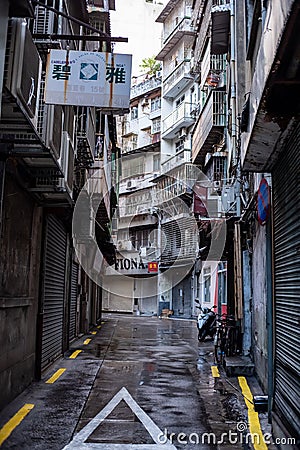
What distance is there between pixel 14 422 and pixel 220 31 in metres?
13.5

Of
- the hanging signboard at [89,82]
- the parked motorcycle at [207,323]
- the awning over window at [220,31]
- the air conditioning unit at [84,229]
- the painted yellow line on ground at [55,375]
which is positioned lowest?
the painted yellow line on ground at [55,375]

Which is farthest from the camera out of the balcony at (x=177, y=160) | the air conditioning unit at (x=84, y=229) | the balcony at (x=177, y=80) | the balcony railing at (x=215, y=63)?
the balcony at (x=177, y=80)

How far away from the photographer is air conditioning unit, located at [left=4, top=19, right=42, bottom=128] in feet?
16.5

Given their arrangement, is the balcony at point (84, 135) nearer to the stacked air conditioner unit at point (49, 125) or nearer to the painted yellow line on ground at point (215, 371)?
the stacked air conditioner unit at point (49, 125)

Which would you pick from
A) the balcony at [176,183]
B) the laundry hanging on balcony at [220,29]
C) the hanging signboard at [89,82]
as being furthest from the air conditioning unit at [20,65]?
the balcony at [176,183]

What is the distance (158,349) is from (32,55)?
11.4 m

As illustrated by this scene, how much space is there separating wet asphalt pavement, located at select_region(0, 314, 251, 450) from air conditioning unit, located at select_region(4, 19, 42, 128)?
13.4ft

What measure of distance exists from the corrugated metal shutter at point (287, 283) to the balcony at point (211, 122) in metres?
12.2

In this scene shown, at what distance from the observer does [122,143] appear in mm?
46219

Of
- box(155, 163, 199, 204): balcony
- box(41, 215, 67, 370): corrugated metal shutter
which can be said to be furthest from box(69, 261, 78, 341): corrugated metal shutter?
box(155, 163, 199, 204): balcony

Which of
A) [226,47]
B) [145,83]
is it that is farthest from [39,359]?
[145,83]

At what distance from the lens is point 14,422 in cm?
687

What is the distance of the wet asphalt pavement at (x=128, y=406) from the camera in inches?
243

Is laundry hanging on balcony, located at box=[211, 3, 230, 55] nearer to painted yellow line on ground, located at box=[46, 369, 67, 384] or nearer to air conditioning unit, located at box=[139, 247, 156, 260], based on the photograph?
painted yellow line on ground, located at box=[46, 369, 67, 384]
